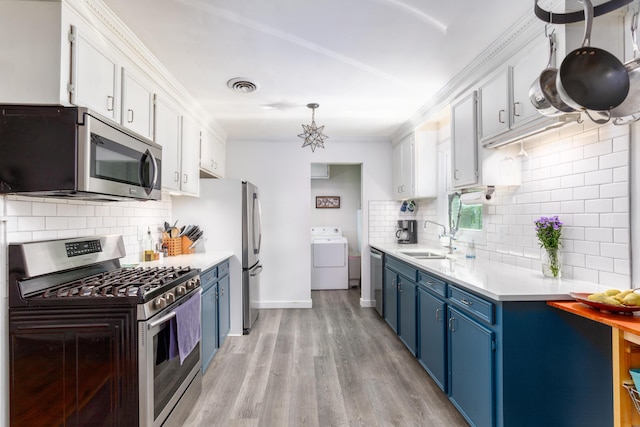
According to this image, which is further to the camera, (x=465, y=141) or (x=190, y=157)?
(x=190, y=157)

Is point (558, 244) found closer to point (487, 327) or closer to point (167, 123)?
point (487, 327)

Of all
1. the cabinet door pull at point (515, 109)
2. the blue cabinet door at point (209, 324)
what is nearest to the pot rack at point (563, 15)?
the cabinet door pull at point (515, 109)

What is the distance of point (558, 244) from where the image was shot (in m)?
1.92

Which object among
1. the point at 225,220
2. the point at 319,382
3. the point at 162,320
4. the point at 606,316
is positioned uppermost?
the point at 225,220

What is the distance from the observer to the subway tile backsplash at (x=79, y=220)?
5.28ft

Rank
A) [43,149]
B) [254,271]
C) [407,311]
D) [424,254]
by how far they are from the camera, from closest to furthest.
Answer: [43,149] → [407,311] → [424,254] → [254,271]

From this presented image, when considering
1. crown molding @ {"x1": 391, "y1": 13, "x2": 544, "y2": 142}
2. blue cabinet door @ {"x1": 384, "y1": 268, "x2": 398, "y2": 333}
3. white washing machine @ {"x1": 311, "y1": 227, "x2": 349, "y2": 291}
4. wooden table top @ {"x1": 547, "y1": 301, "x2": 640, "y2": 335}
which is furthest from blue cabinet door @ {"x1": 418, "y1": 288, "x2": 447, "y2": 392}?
white washing machine @ {"x1": 311, "y1": 227, "x2": 349, "y2": 291}

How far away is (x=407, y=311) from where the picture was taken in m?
2.98

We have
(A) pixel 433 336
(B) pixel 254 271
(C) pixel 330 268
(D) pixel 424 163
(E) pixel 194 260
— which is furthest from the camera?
(C) pixel 330 268

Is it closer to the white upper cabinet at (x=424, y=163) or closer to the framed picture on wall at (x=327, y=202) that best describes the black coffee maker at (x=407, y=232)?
the white upper cabinet at (x=424, y=163)

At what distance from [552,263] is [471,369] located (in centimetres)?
78

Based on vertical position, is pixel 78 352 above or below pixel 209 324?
above

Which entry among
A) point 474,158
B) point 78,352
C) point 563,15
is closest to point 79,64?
point 78,352

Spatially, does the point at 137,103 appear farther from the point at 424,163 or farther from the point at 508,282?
the point at 424,163
